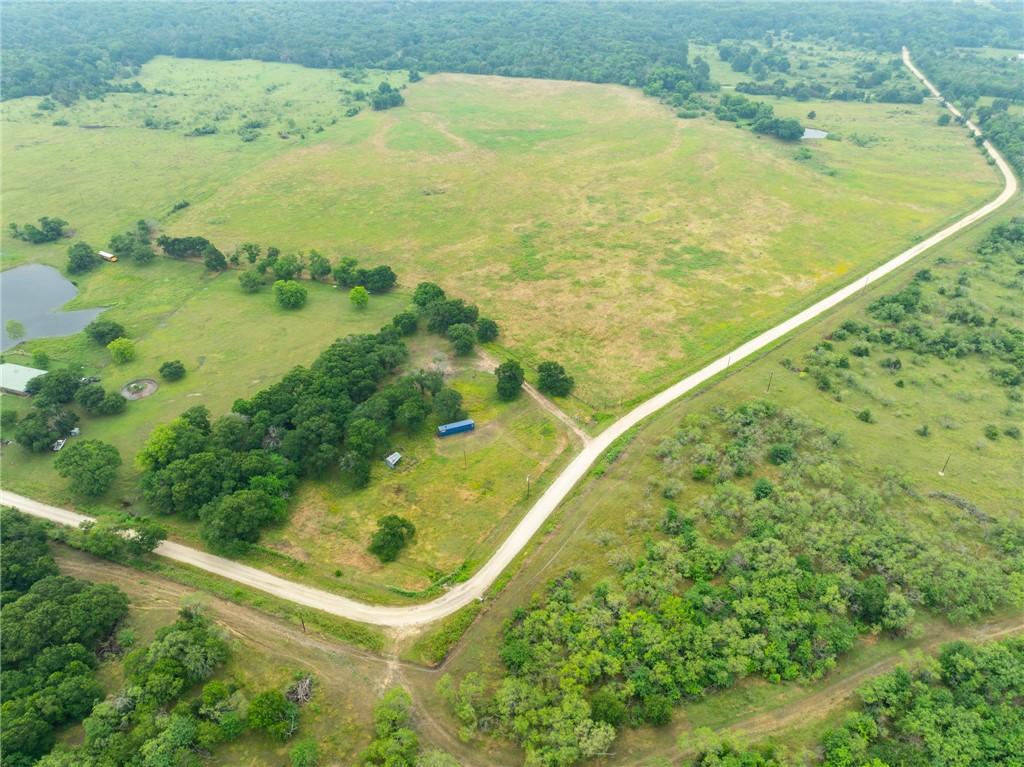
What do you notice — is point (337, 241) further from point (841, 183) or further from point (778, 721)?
point (841, 183)

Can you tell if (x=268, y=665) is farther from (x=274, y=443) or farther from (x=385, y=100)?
(x=385, y=100)

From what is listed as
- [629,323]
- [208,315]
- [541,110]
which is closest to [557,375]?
[629,323]

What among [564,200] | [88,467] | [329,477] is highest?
[564,200]

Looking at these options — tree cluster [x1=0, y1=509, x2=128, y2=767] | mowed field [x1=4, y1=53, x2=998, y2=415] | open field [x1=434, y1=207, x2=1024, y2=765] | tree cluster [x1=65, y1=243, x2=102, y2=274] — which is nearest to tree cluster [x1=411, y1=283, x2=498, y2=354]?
mowed field [x1=4, y1=53, x2=998, y2=415]

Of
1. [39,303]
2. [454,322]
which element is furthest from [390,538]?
[39,303]

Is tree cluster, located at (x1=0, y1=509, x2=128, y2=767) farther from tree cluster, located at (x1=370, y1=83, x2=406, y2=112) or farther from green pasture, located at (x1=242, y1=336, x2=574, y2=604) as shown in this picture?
tree cluster, located at (x1=370, y1=83, x2=406, y2=112)

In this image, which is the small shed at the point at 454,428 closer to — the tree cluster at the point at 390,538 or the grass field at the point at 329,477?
the grass field at the point at 329,477
